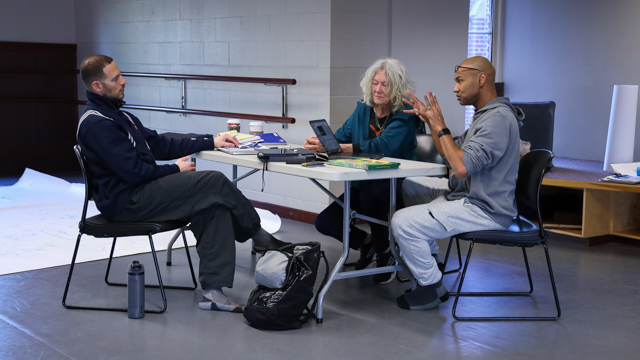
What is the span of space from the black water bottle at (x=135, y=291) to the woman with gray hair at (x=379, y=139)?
99cm

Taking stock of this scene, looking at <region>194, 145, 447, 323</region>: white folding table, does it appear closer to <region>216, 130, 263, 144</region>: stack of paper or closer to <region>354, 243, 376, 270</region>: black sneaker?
<region>216, 130, 263, 144</region>: stack of paper

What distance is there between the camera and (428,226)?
108 inches

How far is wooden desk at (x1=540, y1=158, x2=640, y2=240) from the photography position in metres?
4.03

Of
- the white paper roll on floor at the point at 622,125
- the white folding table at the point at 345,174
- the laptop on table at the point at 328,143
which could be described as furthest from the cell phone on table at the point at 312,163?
the white paper roll on floor at the point at 622,125

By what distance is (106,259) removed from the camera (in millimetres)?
3689

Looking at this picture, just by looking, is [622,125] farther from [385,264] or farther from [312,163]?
[312,163]

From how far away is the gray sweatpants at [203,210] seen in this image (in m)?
2.82

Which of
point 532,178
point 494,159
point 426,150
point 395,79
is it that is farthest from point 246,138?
point 532,178

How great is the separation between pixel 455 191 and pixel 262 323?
990mm

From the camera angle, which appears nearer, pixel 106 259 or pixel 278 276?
pixel 278 276

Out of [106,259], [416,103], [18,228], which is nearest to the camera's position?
[416,103]

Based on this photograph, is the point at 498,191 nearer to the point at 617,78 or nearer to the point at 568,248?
the point at 568,248

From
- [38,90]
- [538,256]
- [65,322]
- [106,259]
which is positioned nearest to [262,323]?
[65,322]

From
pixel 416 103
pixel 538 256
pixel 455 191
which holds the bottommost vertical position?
pixel 538 256
